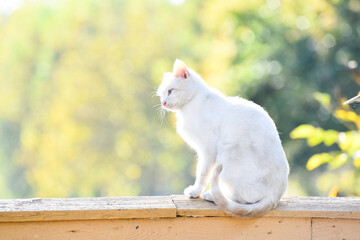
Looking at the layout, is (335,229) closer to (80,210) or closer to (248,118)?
(248,118)

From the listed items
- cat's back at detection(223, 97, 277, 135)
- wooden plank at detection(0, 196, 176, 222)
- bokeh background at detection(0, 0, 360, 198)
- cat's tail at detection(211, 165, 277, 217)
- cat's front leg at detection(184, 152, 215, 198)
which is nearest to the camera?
wooden plank at detection(0, 196, 176, 222)

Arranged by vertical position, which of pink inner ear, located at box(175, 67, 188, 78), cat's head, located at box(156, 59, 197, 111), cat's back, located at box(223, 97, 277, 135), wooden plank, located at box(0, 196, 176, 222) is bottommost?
wooden plank, located at box(0, 196, 176, 222)

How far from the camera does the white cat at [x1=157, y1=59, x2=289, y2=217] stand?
1.85 metres

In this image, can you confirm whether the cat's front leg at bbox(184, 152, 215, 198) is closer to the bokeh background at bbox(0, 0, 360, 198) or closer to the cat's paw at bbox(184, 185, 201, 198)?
the cat's paw at bbox(184, 185, 201, 198)

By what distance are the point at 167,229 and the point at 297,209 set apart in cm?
50

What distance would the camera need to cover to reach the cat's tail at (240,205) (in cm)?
175

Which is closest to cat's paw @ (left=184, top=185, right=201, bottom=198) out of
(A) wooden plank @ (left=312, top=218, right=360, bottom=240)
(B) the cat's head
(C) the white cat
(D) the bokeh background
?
(C) the white cat

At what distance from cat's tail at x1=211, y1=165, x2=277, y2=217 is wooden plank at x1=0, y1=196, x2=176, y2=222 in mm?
171

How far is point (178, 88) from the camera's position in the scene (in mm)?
2217

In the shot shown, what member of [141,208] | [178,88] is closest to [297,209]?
[141,208]

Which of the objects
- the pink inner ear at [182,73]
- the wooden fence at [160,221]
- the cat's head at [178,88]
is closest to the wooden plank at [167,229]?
the wooden fence at [160,221]

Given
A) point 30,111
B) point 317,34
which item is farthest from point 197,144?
point 30,111

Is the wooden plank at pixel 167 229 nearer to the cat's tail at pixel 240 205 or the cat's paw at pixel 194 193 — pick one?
the cat's tail at pixel 240 205

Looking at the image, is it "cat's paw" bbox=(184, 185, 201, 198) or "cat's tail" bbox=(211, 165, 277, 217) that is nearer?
"cat's tail" bbox=(211, 165, 277, 217)
